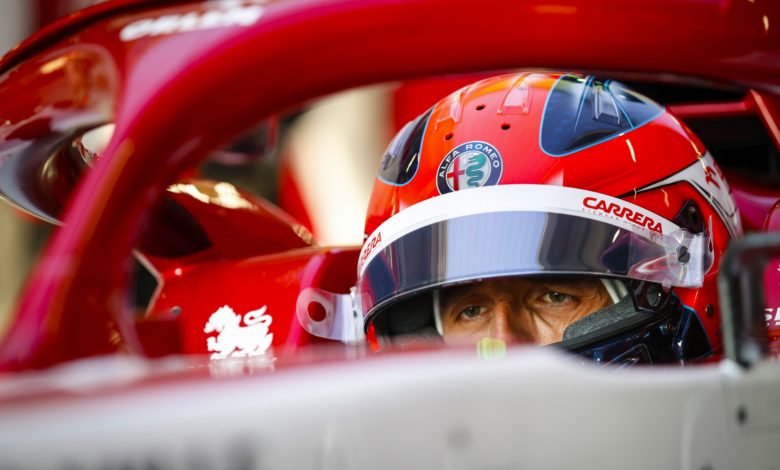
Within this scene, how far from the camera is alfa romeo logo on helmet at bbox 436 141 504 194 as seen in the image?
1.39 m

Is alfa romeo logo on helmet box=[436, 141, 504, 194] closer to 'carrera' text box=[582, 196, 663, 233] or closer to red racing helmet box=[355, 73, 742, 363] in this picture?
red racing helmet box=[355, 73, 742, 363]

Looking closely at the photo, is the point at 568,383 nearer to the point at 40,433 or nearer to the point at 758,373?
the point at 758,373

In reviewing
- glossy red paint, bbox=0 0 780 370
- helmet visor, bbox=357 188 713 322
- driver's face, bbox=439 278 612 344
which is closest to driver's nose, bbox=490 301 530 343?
driver's face, bbox=439 278 612 344

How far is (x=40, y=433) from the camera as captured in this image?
0.62 meters

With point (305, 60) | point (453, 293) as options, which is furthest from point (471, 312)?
point (305, 60)

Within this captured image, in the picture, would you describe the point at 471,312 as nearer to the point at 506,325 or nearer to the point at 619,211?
the point at 506,325

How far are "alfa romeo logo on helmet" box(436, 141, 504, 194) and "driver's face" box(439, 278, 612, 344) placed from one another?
8.5 inches

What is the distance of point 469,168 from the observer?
1.41m

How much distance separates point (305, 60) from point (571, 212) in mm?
628

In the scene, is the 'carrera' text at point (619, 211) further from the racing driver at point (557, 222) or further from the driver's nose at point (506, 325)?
the driver's nose at point (506, 325)

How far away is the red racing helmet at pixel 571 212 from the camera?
134cm

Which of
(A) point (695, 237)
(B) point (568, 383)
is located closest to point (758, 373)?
(B) point (568, 383)

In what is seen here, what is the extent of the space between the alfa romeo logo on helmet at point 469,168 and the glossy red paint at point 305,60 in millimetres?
536

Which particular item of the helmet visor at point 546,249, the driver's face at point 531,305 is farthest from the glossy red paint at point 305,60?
the driver's face at point 531,305
